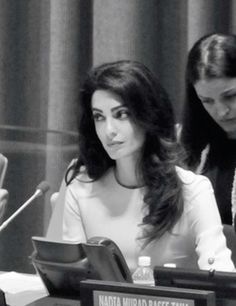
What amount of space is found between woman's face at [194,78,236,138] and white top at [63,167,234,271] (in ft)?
0.83

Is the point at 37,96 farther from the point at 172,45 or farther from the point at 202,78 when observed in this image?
the point at 202,78

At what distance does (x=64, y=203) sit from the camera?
6.57ft

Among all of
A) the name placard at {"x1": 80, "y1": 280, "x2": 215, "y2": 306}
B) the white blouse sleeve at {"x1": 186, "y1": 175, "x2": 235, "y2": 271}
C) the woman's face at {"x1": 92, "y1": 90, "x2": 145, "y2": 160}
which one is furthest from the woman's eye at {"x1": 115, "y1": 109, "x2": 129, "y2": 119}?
the name placard at {"x1": 80, "y1": 280, "x2": 215, "y2": 306}

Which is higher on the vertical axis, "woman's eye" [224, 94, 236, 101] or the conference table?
"woman's eye" [224, 94, 236, 101]

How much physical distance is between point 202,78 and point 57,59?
99cm

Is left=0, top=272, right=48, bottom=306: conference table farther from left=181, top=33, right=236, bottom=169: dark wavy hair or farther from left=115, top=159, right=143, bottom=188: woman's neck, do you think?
left=181, top=33, right=236, bottom=169: dark wavy hair

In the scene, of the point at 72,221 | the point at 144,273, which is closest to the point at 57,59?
the point at 72,221

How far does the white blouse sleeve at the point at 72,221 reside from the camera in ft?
6.29

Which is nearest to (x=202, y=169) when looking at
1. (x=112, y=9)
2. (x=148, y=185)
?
(x=148, y=185)

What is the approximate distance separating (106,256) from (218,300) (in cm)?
24

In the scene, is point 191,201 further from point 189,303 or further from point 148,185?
point 189,303

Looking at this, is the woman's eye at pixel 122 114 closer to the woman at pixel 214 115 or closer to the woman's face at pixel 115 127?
the woman's face at pixel 115 127

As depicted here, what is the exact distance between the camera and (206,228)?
178cm

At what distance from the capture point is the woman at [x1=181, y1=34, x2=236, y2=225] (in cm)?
201
